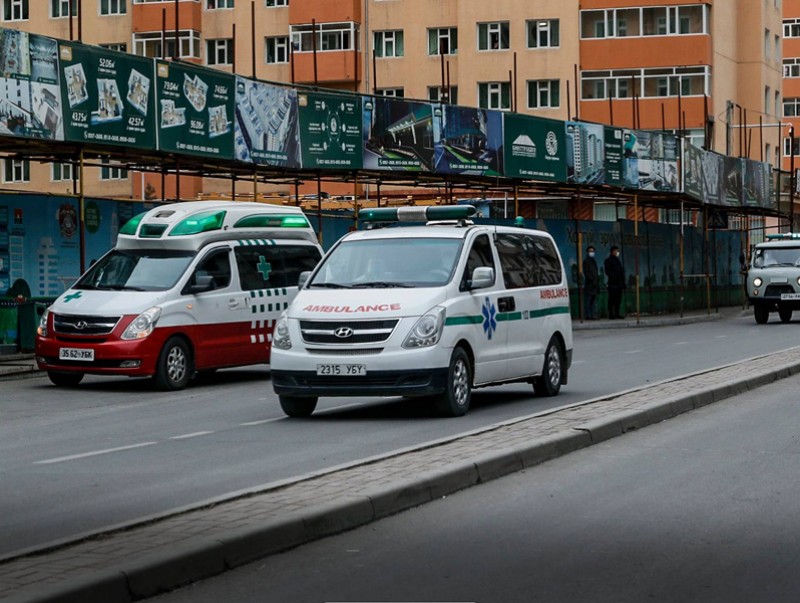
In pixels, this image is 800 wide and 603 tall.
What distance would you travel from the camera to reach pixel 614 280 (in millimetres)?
42562

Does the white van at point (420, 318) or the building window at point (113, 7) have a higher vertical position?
the building window at point (113, 7)

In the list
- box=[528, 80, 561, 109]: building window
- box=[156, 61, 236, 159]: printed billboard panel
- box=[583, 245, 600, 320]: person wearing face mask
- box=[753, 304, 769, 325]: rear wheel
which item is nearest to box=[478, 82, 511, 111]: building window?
box=[528, 80, 561, 109]: building window

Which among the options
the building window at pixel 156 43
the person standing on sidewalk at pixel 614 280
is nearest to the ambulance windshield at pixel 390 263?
the person standing on sidewalk at pixel 614 280

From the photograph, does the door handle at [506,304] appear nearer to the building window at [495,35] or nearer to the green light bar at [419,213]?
the green light bar at [419,213]

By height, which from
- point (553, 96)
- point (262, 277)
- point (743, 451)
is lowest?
point (743, 451)

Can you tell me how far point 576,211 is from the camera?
40875mm

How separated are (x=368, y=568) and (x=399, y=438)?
19.2ft

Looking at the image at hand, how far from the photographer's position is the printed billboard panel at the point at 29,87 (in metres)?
22.5

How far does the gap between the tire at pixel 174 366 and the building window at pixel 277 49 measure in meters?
53.9

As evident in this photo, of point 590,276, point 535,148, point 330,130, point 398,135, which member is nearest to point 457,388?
point 330,130

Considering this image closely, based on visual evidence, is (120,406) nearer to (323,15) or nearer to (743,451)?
(743,451)

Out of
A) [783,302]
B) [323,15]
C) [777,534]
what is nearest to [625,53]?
[323,15]

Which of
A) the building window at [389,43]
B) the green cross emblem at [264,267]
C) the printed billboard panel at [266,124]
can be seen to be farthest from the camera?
the building window at [389,43]

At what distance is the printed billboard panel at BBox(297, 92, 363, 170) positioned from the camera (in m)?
30.0
